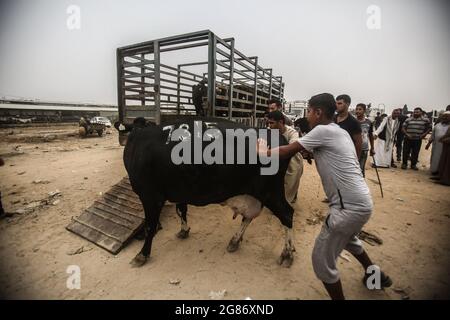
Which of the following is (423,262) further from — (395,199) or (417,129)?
(417,129)

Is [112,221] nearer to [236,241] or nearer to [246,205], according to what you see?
[236,241]

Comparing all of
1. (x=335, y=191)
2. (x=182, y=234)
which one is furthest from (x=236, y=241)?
(x=335, y=191)

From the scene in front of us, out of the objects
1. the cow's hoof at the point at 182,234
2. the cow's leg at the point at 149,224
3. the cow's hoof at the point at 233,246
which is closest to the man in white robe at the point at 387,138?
the cow's hoof at the point at 233,246

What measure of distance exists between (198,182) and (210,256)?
105cm

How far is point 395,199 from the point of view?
507 cm

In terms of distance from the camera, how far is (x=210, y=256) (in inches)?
122

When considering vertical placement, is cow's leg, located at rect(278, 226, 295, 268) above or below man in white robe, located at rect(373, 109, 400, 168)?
below

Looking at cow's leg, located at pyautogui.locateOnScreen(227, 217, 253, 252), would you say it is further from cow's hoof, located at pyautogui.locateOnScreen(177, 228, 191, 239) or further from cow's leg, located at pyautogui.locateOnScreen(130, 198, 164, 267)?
cow's leg, located at pyautogui.locateOnScreen(130, 198, 164, 267)

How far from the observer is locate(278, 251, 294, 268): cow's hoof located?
2871 millimetres

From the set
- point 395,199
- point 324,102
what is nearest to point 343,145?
point 324,102

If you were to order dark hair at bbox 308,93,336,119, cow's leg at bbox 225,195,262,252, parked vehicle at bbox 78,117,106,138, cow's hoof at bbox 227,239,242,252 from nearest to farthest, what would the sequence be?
dark hair at bbox 308,93,336,119
cow's leg at bbox 225,195,262,252
cow's hoof at bbox 227,239,242,252
parked vehicle at bbox 78,117,106,138

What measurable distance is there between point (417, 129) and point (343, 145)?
8031 mm

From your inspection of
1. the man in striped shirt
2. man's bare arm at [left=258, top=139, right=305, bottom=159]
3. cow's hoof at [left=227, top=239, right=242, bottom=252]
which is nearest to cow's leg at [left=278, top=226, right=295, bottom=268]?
A: cow's hoof at [left=227, top=239, right=242, bottom=252]

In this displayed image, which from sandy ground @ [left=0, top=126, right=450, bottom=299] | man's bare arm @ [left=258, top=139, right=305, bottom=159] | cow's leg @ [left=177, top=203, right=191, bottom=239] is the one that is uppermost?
man's bare arm @ [left=258, top=139, right=305, bottom=159]
